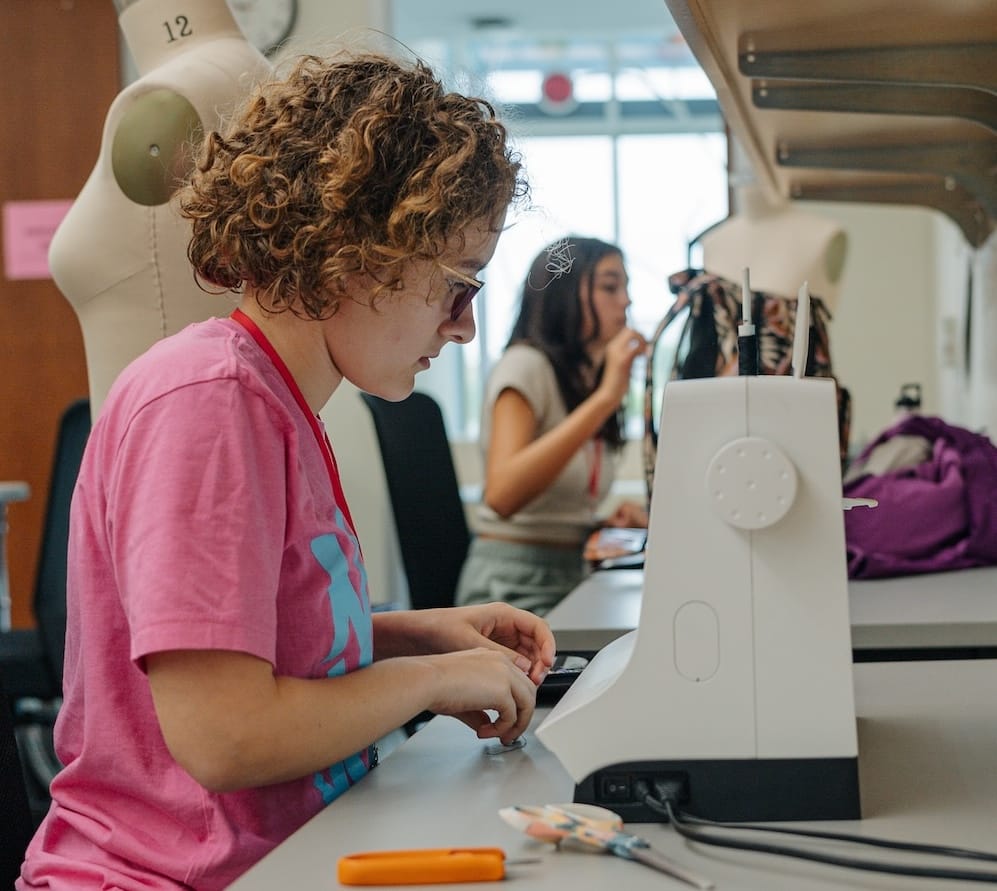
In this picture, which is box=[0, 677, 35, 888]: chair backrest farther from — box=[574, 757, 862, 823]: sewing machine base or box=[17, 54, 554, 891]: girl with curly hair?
box=[574, 757, 862, 823]: sewing machine base

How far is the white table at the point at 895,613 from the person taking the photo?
135 centimetres

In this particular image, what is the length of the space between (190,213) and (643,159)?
201 inches

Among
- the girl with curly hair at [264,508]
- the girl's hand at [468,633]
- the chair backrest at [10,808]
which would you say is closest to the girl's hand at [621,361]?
the girl's hand at [468,633]

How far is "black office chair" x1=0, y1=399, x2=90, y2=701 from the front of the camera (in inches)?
105

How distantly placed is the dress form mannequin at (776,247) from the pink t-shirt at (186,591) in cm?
204

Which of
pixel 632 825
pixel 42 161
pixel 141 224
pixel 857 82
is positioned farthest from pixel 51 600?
pixel 632 825

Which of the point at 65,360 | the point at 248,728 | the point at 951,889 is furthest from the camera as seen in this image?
the point at 65,360

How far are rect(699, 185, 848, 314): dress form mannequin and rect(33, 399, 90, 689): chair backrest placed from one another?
1.40 meters

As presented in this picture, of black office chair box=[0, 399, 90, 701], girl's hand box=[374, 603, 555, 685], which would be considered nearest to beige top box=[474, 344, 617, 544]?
black office chair box=[0, 399, 90, 701]

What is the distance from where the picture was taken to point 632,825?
770 mm

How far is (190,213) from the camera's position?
0.95 metres

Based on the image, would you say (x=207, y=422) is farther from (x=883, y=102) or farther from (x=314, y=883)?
(x=883, y=102)

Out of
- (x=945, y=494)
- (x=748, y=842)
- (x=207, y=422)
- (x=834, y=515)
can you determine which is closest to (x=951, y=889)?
(x=748, y=842)

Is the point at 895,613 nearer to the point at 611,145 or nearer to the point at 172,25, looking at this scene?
the point at 172,25
